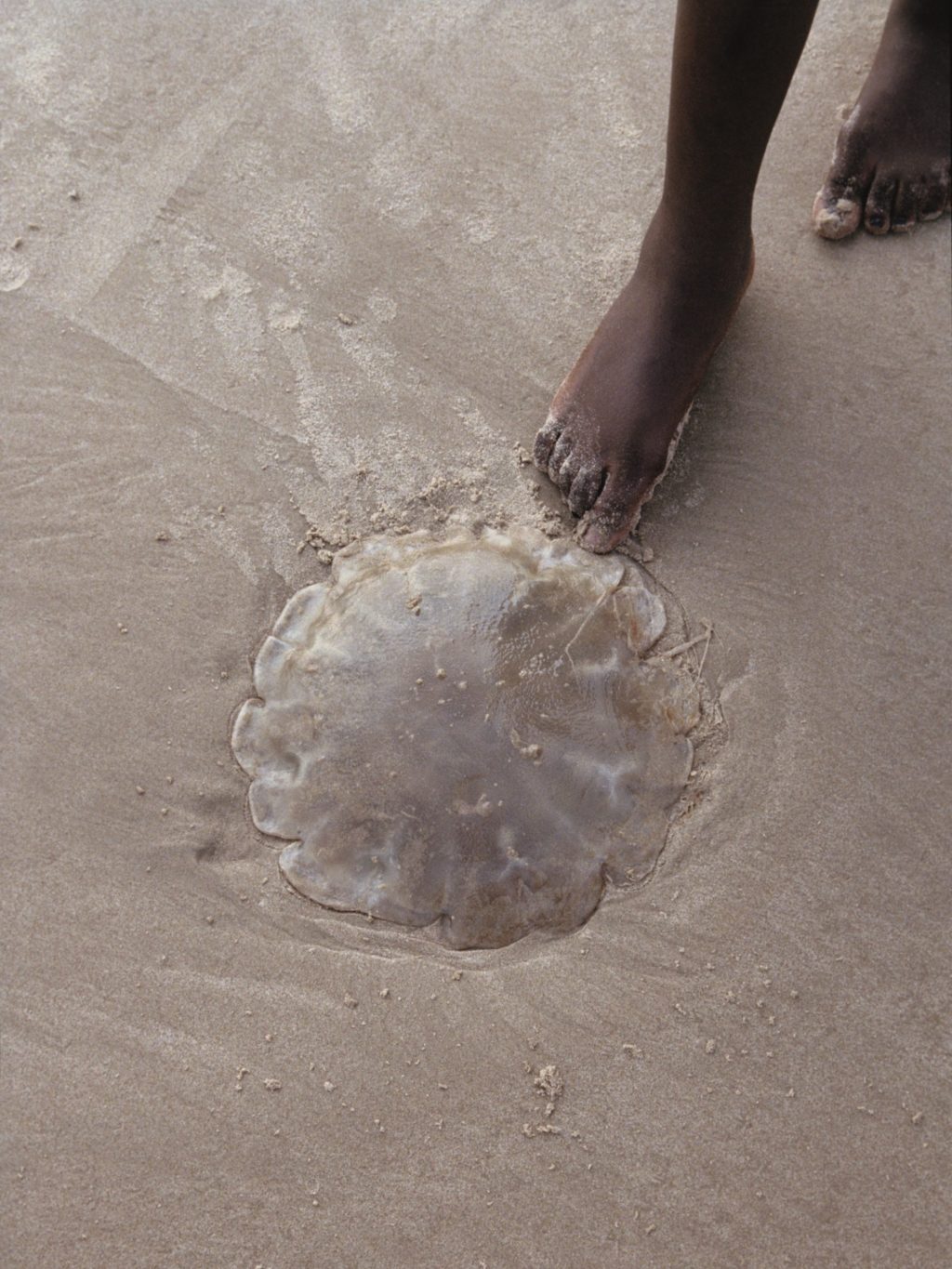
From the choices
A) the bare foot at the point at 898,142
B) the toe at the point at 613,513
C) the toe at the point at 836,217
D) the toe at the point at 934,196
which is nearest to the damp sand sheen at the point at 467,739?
the toe at the point at 613,513

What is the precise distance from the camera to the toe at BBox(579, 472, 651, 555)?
8.02ft

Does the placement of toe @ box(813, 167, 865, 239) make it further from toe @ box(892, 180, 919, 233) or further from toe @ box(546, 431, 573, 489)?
toe @ box(546, 431, 573, 489)

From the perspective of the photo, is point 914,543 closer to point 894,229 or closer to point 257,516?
point 894,229

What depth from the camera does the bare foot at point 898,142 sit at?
2725 mm

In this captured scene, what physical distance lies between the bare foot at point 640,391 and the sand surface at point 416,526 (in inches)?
4.3

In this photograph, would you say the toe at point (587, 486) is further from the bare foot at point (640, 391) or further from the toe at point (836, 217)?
the toe at point (836, 217)

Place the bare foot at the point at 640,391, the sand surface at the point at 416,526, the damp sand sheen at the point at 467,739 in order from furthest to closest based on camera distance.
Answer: the bare foot at the point at 640,391, the damp sand sheen at the point at 467,739, the sand surface at the point at 416,526

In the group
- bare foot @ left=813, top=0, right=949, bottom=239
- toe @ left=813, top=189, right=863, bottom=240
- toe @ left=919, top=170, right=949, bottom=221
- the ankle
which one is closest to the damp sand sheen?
the ankle

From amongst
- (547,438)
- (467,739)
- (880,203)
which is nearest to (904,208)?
(880,203)

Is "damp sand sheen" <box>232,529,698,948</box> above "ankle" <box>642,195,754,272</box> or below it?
below

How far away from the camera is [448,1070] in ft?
7.00

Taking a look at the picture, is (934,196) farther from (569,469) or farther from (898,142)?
(569,469)

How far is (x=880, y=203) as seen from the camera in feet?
8.95

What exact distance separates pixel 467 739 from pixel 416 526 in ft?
1.91
